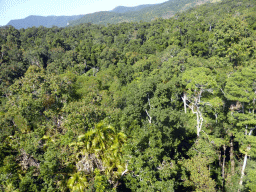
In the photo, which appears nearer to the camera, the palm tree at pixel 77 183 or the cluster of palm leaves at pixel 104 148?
the palm tree at pixel 77 183

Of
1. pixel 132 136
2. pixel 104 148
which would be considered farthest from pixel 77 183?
pixel 132 136

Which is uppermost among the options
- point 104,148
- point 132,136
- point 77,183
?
point 132,136

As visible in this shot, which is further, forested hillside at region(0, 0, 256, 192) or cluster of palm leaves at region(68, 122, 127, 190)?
cluster of palm leaves at region(68, 122, 127, 190)

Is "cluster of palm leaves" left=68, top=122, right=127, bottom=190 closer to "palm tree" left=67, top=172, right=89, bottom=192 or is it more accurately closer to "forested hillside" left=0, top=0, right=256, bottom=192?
"forested hillside" left=0, top=0, right=256, bottom=192

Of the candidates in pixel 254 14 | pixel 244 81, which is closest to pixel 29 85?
pixel 244 81

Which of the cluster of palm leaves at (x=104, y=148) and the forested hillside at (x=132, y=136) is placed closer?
the forested hillside at (x=132, y=136)

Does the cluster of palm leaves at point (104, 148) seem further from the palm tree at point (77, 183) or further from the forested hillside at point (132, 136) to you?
the palm tree at point (77, 183)

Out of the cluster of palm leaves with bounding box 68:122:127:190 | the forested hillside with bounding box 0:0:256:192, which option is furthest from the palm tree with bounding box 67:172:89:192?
the cluster of palm leaves with bounding box 68:122:127:190

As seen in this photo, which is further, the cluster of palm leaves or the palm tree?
the cluster of palm leaves

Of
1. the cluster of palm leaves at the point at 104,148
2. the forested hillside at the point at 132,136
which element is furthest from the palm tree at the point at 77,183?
the cluster of palm leaves at the point at 104,148

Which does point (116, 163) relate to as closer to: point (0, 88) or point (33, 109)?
point (33, 109)

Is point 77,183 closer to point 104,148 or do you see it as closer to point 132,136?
point 104,148
